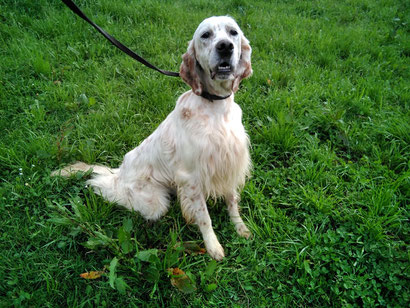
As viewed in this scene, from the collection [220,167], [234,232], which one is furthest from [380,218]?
[220,167]

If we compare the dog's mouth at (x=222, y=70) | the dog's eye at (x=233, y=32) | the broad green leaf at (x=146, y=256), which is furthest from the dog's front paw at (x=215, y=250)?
the dog's eye at (x=233, y=32)

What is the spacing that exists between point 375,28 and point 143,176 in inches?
193

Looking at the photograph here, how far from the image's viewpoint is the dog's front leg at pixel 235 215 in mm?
2298

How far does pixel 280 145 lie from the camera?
284cm

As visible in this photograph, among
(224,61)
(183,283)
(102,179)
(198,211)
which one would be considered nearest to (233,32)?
(224,61)

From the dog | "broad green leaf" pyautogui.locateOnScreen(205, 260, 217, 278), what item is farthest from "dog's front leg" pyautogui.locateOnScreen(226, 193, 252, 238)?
"broad green leaf" pyautogui.locateOnScreen(205, 260, 217, 278)

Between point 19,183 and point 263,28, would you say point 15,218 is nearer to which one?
point 19,183

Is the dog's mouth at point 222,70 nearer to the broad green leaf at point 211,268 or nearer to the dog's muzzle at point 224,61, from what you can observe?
the dog's muzzle at point 224,61

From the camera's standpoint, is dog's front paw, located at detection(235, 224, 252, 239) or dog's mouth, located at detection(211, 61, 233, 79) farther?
dog's front paw, located at detection(235, 224, 252, 239)

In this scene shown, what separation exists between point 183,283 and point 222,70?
1.42 meters

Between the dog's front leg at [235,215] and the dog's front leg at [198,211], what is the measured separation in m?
0.22

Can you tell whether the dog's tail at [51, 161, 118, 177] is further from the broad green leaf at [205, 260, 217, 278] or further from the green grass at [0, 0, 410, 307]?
the broad green leaf at [205, 260, 217, 278]

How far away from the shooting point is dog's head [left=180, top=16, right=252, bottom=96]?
1.91m

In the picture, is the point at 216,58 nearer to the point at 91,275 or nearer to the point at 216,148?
the point at 216,148
